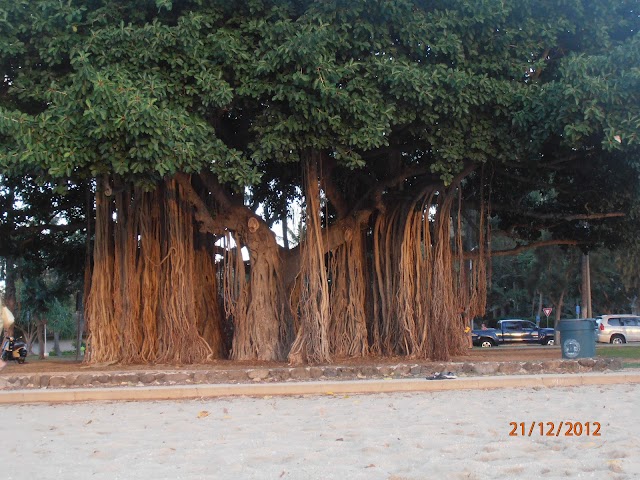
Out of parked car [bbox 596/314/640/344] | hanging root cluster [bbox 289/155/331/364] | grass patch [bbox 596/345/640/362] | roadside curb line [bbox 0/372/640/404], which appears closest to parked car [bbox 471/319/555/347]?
parked car [bbox 596/314/640/344]

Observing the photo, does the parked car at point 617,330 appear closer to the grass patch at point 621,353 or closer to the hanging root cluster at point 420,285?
the grass patch at point 621,353

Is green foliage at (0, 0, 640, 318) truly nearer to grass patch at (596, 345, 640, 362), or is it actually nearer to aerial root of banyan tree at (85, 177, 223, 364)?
aerial root of banyan tree at (85, 177, 223, 364)

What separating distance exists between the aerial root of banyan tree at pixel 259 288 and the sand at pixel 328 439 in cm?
481

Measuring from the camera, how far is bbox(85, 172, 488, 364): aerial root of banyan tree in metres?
14.5

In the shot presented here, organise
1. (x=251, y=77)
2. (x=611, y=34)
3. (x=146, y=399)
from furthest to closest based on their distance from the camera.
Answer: (x=611, y=34) < (x=251, y=77) < (x=146, y=399)

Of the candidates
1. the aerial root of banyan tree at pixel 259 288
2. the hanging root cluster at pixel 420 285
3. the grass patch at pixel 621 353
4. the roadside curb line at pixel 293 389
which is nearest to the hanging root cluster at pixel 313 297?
the aerial root of banyan tree at pixel 259 288

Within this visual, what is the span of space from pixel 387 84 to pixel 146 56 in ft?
12.0

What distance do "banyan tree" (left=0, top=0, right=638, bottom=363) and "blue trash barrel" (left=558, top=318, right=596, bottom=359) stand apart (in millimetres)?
2057

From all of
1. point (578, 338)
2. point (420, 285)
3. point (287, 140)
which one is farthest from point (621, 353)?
point (287, 140)

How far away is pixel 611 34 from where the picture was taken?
558 inches

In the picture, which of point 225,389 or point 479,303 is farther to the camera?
point 479,303

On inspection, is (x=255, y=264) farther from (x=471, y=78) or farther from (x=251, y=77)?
(x=471, y=78)

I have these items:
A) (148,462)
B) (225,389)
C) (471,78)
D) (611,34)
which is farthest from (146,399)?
(611,34)

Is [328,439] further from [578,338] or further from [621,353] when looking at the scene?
[621,353]
